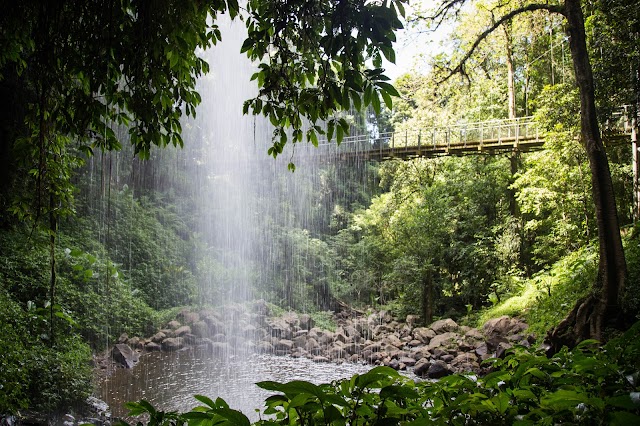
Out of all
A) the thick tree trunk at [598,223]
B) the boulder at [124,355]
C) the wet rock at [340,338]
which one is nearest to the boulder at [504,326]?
the thick tree trunk at [598,223]

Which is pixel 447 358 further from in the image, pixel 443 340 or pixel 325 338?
pixel 325 338

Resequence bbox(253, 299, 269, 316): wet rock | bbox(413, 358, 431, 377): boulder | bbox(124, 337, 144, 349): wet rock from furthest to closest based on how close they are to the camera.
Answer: bbox(253, 299, 269, 316): wet rock < bbox(124, 337, 144, 349): wet rock < bbox(413, 358, 431, 377): boulder

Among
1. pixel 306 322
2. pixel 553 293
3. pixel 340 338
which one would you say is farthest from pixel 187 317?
pixel 553 293

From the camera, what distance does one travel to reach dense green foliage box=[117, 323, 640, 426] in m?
0.76

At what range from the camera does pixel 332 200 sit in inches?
684

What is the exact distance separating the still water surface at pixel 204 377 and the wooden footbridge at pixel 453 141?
15.2 ft

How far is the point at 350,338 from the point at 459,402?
11.1 m

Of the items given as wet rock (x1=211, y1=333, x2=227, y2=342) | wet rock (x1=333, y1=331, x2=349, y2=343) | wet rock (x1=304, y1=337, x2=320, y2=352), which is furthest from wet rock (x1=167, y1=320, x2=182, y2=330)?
wet rock (x1=333, y1=331, x2=349, y2=343)

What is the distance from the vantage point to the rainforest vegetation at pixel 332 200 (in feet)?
5.53

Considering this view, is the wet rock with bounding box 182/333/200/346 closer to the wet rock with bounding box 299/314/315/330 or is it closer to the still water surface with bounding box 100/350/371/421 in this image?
the still water surface with bounding box 100/350/371/421

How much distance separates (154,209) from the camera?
14.4 meters

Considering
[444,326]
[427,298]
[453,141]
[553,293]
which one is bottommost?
[444,326]

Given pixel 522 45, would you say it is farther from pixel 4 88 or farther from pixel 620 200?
pixel 4 88

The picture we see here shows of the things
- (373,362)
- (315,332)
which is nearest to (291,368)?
(373,362)
